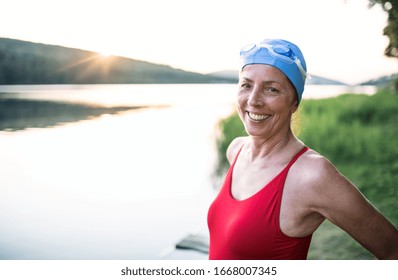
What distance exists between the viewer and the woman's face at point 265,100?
87cm

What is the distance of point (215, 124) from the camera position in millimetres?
3641

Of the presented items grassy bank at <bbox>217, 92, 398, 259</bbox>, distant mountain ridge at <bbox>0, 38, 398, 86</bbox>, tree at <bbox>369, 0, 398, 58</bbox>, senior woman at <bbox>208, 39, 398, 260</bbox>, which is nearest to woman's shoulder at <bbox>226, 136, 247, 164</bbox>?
senior woman at <bbox>208, 39, 398, 260</bbox>

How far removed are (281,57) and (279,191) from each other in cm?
26

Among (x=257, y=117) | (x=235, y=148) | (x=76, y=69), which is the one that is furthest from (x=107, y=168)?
(x=257, y=117)

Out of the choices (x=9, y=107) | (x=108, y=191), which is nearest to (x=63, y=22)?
(x=9, y=107)

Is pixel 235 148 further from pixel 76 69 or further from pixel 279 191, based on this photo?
pixel 76 69

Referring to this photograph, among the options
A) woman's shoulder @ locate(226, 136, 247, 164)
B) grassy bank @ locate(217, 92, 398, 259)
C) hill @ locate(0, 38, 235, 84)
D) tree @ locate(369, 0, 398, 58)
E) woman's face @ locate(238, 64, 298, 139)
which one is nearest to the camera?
woman's face @ locate(238, 64, 298, 139)

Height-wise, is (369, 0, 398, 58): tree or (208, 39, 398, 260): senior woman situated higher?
(369, 0, 398, 58): tree

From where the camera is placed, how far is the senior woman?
78 cm

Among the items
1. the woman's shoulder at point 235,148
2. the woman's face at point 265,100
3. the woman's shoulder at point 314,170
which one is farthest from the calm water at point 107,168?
the woman's shoulder at point 314,170

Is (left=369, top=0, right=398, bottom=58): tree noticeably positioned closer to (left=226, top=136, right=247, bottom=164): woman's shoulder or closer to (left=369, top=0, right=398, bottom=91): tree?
(left=369, top=0, right=398, bottom=91): tree

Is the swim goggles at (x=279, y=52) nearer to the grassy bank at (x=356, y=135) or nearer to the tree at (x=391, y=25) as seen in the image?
the tree at (x=391, y=25)

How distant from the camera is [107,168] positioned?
3.28 meters
